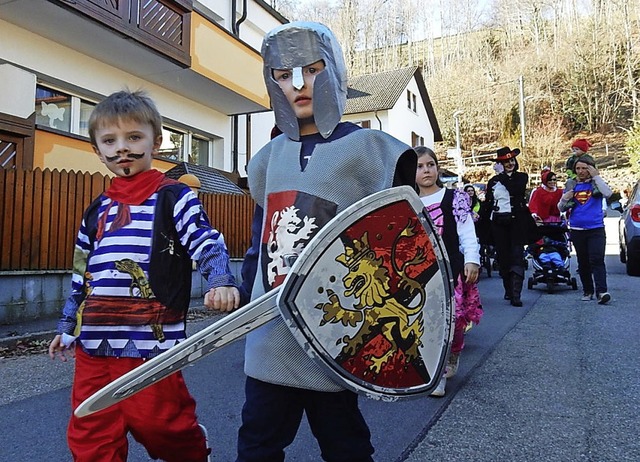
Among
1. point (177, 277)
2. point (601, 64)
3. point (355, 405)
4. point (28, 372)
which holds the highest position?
point (601, 64)

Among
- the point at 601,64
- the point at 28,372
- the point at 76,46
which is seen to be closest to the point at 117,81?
the point at 76,46

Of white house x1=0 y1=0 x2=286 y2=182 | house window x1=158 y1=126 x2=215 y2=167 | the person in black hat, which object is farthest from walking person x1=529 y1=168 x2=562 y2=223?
house window x1=158 y1=126 x2=215 y2=167

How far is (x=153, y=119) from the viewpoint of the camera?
6.91 feet

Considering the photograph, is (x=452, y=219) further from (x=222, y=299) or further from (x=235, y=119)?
(x=235, y=119)

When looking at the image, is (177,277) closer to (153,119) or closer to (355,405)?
(153,119)

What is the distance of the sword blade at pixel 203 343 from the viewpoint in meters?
1.42

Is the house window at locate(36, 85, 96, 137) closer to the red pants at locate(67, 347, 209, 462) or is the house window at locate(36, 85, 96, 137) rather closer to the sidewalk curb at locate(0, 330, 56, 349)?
the sidewalk curb at locate(0, 330, 56, 349)

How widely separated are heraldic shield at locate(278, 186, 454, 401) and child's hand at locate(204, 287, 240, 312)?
398 millimetres

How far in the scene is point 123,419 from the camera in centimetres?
189

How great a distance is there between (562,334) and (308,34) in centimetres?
437

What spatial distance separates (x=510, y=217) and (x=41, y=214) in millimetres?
6007

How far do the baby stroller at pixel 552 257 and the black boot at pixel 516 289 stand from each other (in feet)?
4.51

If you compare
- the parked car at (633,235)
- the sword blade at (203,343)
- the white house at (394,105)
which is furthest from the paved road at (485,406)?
the white house at (394,105)

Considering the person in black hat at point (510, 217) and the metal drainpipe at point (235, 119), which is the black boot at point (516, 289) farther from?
the metal drainpipe at point (235, 119)
